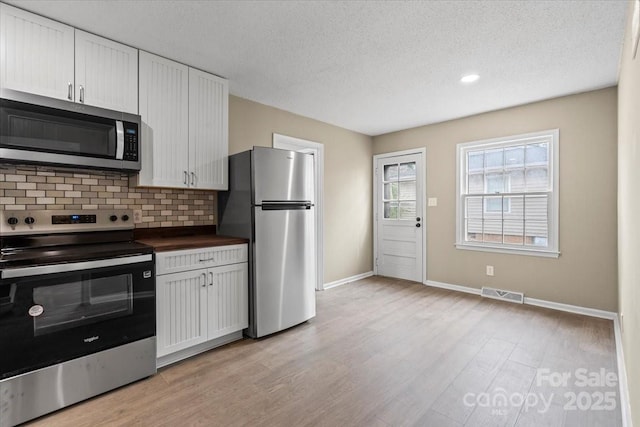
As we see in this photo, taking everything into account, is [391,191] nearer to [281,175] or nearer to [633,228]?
[281,175]

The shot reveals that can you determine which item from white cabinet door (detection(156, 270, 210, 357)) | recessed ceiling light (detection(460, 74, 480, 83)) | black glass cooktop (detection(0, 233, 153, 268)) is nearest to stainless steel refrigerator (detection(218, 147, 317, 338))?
white cabinet door (detection(156, 270, 210, 357))

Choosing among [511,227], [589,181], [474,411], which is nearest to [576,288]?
[511,227]

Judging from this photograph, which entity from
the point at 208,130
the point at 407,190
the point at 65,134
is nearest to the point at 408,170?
the point at 407,190

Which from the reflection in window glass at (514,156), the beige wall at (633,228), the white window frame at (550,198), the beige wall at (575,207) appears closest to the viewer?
the beige wall at (633,228)

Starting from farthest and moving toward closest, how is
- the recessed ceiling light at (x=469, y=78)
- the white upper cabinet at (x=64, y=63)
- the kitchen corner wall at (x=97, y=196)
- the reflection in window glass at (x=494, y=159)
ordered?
the reflection in window glass at (x=494, y=159) < the recessed ceiling light at (x=469, y=78) < the kitchen corner wall at (x=97, y=196) < the white upper cabinet at (x=64, y=63)

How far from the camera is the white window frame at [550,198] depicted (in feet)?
11.9

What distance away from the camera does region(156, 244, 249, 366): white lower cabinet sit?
7.72 ft

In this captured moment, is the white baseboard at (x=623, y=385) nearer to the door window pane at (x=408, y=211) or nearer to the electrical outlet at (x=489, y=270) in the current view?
the electrical outlet at (x=489, y=270)

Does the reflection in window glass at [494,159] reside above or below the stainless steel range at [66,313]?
above

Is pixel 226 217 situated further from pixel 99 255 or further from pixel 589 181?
pixel 589 181

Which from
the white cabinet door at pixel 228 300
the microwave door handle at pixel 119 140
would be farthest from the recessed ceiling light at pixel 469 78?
the microwave door handle at pixel 119 140

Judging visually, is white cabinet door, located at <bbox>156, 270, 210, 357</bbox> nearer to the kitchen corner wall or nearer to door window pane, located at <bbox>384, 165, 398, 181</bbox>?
the kitchen corner wall

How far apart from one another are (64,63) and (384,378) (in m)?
3.11

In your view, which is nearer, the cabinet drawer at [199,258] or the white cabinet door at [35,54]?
the white cabinet door at [35,54]
